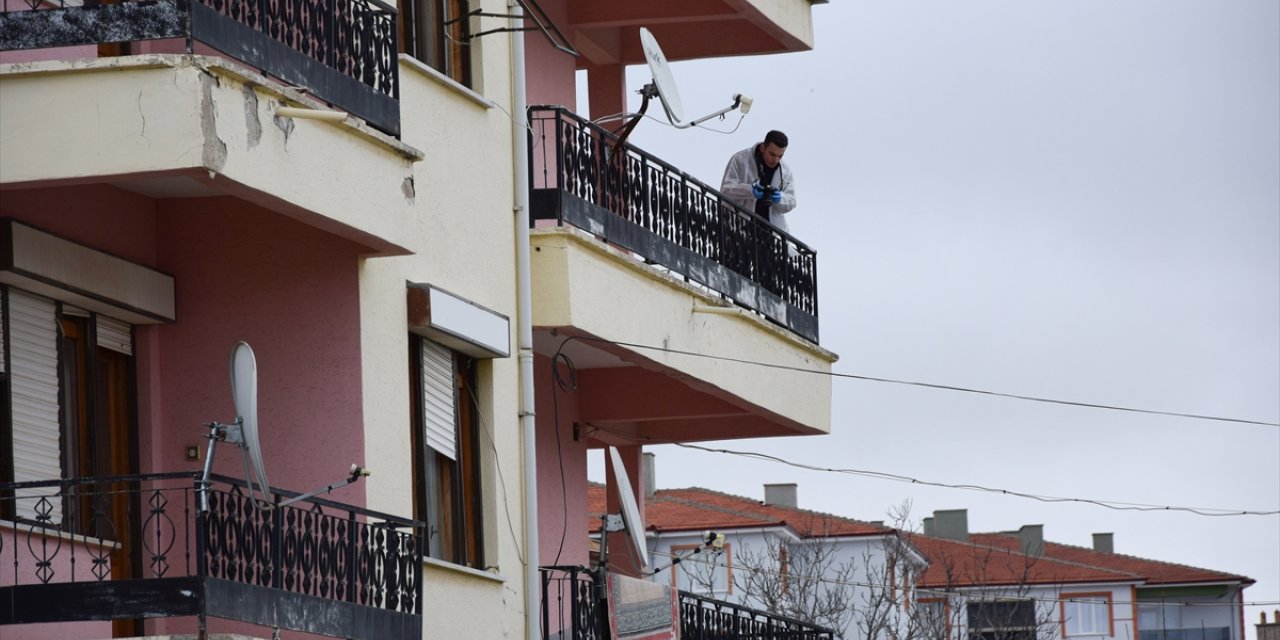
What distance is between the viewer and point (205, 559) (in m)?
13.5

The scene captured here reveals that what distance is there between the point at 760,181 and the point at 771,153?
1.07 feet

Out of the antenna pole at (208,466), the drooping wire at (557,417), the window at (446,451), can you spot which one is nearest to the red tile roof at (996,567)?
the drooping wire at (557,417)

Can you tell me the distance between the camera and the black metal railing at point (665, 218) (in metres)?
19.4

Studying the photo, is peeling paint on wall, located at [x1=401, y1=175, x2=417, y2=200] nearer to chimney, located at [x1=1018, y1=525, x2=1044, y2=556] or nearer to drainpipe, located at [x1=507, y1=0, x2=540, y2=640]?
drainpipe, located at [x1=507, y1=0, x2=540, y2=640]

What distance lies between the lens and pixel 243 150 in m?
14.0

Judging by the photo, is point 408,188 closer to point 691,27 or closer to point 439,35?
point 439,35

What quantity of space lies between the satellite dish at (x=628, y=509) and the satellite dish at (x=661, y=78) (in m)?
2.77

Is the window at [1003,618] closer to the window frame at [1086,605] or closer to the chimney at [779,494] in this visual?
the window frame at [1086,605]

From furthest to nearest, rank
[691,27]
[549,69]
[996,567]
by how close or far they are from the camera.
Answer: [996,567], [691,27], [549,69]

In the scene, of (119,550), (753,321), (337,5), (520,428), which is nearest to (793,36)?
(753,321)

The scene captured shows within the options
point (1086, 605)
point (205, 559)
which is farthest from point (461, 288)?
point (1086, 605)

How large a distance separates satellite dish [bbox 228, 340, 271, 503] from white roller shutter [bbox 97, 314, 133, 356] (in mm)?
2095

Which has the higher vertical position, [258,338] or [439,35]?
[439,35]

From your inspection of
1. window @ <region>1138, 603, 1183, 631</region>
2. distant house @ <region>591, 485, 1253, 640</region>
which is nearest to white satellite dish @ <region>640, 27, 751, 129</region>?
distant house @ <region>591, 485, 1253, 640</region>
